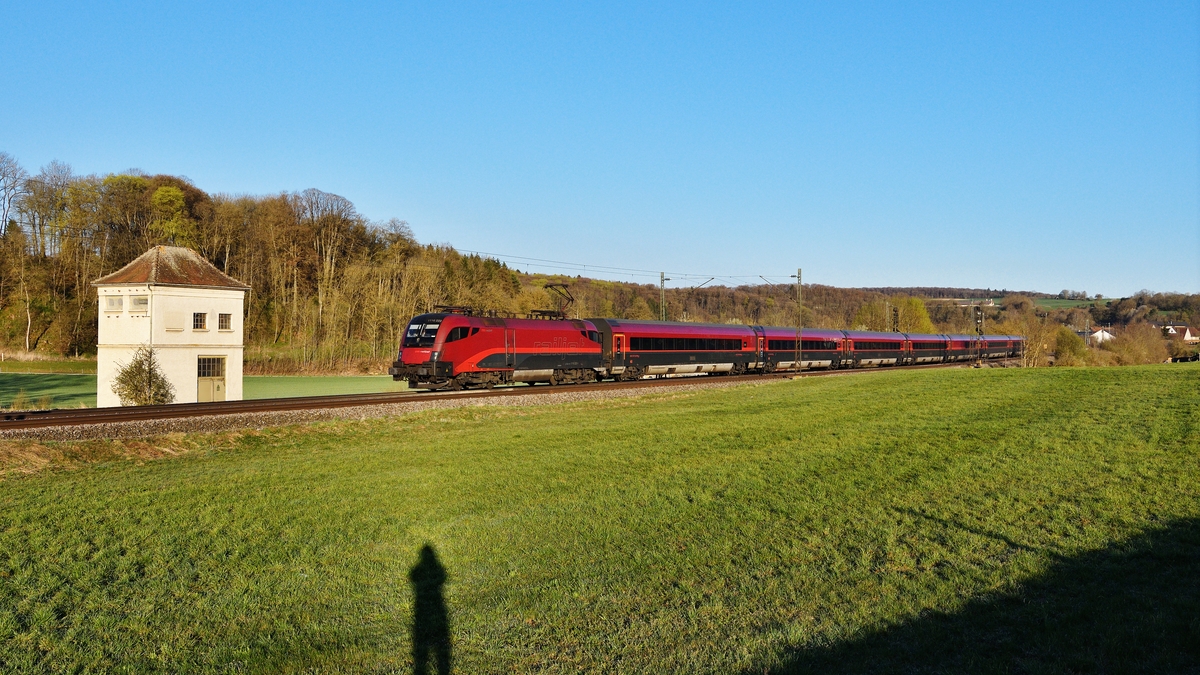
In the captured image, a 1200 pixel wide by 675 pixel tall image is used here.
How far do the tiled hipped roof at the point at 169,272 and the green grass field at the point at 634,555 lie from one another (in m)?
24.8

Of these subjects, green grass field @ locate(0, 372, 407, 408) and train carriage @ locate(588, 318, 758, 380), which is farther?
green grass field @ locate(0, 372, 407, 408)

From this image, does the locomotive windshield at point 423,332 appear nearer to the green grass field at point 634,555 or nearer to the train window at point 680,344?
the train window at point 680,344

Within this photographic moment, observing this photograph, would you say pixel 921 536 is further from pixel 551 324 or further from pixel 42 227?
pixel 42 227

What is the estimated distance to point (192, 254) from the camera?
42812mm

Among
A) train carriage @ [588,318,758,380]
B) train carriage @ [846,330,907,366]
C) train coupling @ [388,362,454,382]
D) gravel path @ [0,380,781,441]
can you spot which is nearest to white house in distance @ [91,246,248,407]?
train coupling @ [388,362,454,382]

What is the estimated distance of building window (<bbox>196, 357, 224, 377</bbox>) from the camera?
130ft

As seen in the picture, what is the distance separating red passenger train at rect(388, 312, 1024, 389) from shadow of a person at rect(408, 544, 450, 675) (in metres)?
21.2

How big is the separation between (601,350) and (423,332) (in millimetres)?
10737

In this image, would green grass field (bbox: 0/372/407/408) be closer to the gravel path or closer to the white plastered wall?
the white plastered wall

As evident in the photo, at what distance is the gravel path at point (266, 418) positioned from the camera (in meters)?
17.9

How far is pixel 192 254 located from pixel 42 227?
182ft

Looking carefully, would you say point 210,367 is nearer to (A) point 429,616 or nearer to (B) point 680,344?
(B) point 680,344

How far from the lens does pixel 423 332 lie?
30500 mm

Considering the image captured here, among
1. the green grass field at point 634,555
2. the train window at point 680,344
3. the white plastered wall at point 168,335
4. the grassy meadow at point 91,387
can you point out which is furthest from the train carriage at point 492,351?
the white plastered wall at point 168,335
